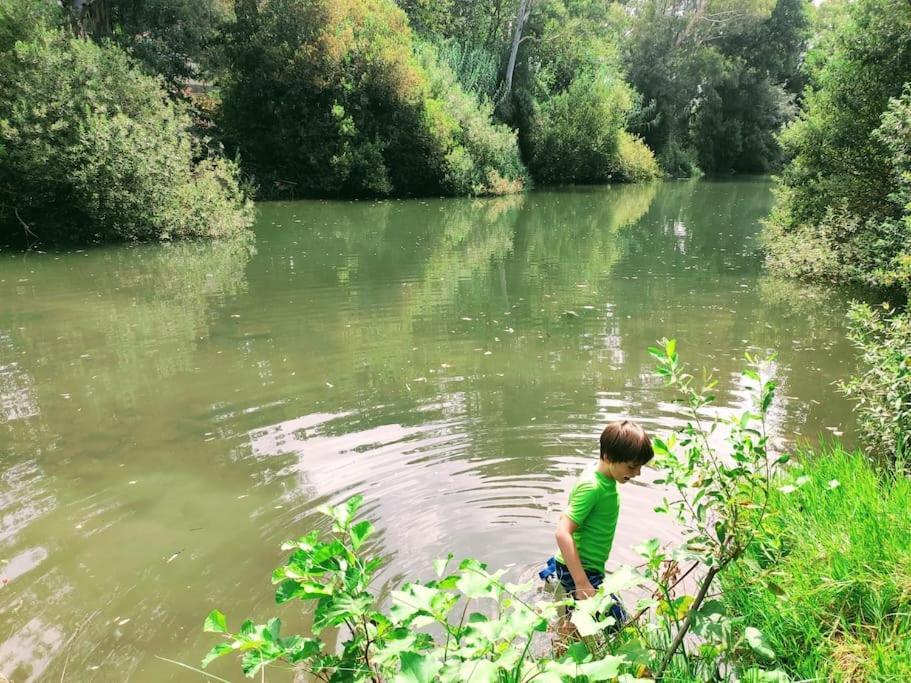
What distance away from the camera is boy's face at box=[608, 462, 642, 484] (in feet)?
9.33

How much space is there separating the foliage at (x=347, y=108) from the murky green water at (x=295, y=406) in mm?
14632

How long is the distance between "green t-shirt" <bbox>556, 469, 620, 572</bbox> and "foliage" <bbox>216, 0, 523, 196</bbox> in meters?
25.5

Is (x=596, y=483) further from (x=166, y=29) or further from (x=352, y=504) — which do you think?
(x=166, y=29)

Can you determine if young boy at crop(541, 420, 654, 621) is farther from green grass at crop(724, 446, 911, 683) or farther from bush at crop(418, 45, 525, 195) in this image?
bush at crop(418, 45, 525, 195)

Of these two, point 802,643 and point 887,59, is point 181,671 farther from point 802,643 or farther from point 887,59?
point 887,59

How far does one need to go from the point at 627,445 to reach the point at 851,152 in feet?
36.6

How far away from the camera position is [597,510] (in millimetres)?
2979

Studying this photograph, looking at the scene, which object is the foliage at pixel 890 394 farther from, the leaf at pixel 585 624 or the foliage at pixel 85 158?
the foliage at pixel 85 158

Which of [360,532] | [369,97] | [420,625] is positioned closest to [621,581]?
[420,625]

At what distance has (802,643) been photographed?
2682mm

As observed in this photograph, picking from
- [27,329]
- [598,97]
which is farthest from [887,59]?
[598,97]

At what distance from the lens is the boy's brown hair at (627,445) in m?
2.81

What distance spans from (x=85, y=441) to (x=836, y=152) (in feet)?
41.2

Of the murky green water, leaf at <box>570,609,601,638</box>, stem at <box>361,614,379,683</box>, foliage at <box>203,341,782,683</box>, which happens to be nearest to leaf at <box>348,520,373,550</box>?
foliage at <box>203,341,782,683</box>
